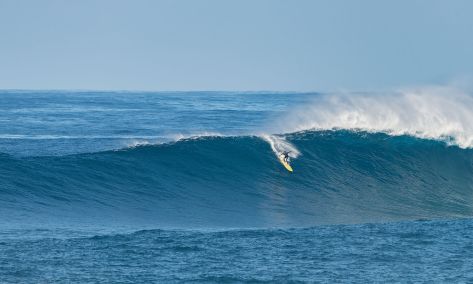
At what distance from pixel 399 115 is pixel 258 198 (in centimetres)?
984

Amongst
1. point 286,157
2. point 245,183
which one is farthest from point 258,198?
point 286,157

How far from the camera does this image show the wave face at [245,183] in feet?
72.1

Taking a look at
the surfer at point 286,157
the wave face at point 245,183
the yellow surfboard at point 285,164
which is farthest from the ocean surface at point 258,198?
the surfer at point 286,157

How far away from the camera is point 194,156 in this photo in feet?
92.2

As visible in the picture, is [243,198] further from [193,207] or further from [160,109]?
[160,109]

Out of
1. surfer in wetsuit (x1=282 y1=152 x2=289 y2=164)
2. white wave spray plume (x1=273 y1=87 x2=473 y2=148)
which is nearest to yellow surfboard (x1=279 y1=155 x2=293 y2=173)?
surfer in wetsuit (x1=282 y1=152 x2=289 y2=164)

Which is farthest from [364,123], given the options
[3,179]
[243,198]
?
[3,179]

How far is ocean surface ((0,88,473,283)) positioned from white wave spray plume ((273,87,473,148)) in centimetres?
7

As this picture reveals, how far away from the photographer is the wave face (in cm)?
2197

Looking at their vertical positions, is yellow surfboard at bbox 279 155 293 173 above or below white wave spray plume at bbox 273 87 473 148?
below

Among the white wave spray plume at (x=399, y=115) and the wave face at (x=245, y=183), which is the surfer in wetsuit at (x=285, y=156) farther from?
the white wave spray plume at (x=399, y=115)

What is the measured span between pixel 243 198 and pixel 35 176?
6302mm

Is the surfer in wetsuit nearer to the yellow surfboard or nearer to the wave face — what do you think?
the yellow surfboard

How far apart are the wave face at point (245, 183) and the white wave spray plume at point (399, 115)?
2.31 feet
